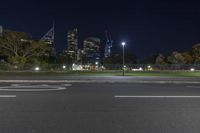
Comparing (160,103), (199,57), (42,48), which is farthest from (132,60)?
(160,103)

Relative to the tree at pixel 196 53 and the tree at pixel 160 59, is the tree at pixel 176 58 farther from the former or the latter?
the tree at pixel 196 53

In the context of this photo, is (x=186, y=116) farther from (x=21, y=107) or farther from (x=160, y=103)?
(x=21, y=107)

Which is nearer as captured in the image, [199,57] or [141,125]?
[141,125]

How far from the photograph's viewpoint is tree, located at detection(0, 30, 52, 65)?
59.4 metres

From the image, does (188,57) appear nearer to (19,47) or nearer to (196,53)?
(196,53)

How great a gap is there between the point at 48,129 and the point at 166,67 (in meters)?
64.2

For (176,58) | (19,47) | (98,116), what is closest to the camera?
(98,116)

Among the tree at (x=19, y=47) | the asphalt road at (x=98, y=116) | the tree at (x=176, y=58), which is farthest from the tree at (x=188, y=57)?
the asphalt road at (x=98, y=116)

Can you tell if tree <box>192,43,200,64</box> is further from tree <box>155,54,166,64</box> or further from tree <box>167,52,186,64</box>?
tree <box>155,54,166,64</box>

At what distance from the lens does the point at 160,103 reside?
9.57 meters

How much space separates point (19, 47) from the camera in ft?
198

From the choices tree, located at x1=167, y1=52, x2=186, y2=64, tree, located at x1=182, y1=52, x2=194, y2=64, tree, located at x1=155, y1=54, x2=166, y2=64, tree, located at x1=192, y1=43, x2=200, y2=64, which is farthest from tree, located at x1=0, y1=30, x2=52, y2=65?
tree, located at x1=155, y1=54, x2=166, y2=64

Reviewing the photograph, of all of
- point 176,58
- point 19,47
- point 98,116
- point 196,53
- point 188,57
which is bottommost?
point 98,116

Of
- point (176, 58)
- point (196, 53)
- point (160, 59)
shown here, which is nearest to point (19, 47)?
point (176, 58)
